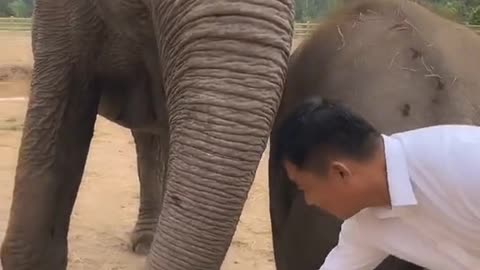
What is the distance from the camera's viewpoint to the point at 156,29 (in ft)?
14.0

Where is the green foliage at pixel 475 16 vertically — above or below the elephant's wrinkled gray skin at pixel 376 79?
below

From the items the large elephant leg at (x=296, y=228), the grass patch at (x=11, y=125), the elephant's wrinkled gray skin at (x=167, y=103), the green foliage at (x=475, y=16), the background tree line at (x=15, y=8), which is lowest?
the background tree line at (x=15, y=8)

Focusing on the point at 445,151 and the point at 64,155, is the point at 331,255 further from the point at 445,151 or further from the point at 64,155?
the point at 64,155

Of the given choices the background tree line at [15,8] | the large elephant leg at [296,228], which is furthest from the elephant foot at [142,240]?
the background tree line at [15,8]

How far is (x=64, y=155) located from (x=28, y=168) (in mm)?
167

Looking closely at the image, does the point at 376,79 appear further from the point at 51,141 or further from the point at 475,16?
the point at 475,16

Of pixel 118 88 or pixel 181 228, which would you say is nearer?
pixel 181 228

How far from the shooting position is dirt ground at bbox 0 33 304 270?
7191 mm

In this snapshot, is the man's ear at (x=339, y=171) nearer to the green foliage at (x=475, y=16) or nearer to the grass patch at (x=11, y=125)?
the grass patch at (x=11, y=125)

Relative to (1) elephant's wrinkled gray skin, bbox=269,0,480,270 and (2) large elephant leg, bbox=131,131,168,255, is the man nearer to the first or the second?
(1) elephant's wrinkled gray skin, bbox=269,0,480,270

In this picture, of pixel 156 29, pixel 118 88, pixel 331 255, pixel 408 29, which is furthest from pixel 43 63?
pixel 331 255

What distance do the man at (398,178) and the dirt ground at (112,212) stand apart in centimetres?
388

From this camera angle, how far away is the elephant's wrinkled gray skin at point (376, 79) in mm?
4160

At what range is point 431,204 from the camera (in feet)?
9.92
